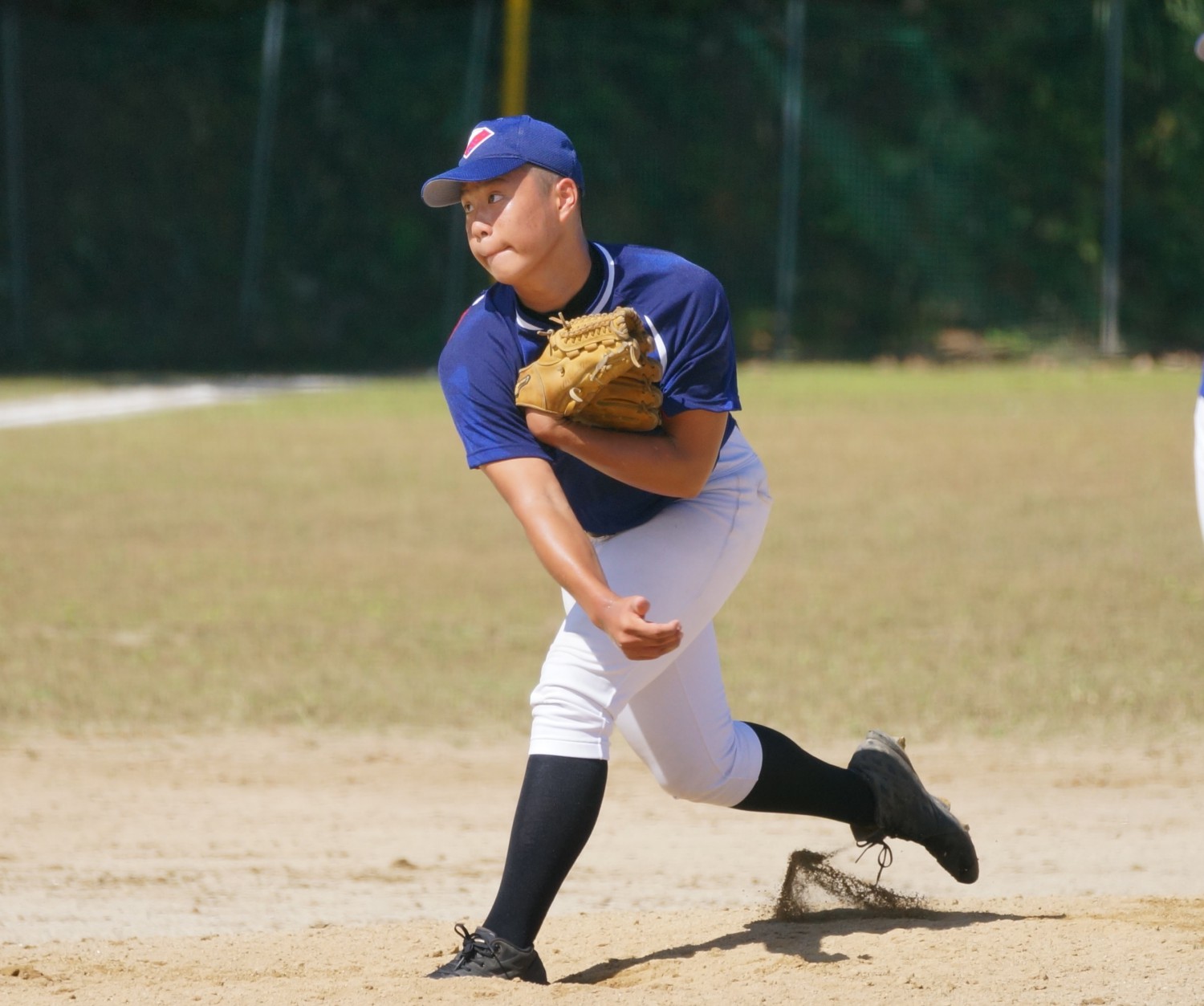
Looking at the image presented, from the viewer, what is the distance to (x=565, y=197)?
331 centimetres

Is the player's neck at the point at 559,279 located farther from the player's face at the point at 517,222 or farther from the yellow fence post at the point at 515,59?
the yellow fence post at the point at 515,59

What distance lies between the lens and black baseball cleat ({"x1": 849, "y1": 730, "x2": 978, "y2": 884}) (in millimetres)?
3979

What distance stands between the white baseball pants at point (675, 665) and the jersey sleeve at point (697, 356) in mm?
284

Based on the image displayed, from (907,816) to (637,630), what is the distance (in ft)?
4.25

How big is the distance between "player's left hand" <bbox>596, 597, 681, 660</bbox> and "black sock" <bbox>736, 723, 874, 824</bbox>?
83 centimetres

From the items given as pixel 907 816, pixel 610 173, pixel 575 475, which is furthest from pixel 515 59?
pixel 575 475

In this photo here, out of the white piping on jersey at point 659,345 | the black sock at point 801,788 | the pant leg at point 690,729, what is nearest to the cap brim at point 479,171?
the white piping on jersey at point 659,345

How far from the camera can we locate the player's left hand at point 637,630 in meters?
3.02

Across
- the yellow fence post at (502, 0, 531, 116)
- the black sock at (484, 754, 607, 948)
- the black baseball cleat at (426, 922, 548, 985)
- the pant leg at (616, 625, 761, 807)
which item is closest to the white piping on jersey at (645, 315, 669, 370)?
the pant leg at (616, 625, 761, 807)

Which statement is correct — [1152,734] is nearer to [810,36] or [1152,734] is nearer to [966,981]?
[966,981]

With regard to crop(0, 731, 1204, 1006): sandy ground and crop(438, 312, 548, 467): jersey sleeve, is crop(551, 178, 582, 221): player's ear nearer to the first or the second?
crop(438, 312, 548, 467): jersey sleeve

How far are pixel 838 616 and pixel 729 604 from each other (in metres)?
0.65

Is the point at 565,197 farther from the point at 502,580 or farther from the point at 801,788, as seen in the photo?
the point at 502,580

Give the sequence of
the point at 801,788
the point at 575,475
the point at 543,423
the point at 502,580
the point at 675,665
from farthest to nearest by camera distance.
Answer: the point at 502,580, the point at 801,788, the point at 675,665, the point at 575,475, the point at 543,423
